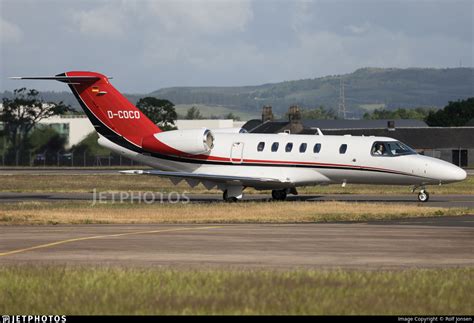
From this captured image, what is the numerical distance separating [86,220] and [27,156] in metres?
63.2

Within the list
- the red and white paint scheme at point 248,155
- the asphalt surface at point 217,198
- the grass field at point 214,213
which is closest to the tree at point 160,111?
the asphalt surface at point 217,198

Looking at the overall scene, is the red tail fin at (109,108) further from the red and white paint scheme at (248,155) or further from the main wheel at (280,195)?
the main wheel at (280,195)

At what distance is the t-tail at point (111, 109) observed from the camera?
39.3 meters

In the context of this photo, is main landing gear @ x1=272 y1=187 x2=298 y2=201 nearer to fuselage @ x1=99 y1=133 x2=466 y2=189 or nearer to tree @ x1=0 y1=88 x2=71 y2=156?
fuselage @ x1=99 y1=133 x2=466 y2=189

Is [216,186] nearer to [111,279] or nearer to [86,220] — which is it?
[86,220]

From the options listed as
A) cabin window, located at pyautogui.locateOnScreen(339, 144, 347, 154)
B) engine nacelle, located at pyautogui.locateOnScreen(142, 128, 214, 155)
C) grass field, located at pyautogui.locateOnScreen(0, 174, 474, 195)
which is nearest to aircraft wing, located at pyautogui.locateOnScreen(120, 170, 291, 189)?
engine nacelle, located at pyautogui.locateOnScreen(142, 128, 214, 155)

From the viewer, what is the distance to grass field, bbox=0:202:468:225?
93.7ft

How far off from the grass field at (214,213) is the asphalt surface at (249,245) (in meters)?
2.00

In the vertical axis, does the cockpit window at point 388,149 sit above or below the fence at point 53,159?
above

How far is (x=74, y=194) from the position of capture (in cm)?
4588

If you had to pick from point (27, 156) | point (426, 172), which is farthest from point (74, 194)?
point (27, 156)

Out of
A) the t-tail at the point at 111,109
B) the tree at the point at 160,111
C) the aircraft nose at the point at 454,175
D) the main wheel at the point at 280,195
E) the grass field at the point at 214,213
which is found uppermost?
the tree at the point at 160,111

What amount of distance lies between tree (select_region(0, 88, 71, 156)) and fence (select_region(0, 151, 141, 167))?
106 centimetres

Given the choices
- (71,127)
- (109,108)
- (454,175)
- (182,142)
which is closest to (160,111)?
(71,127)
